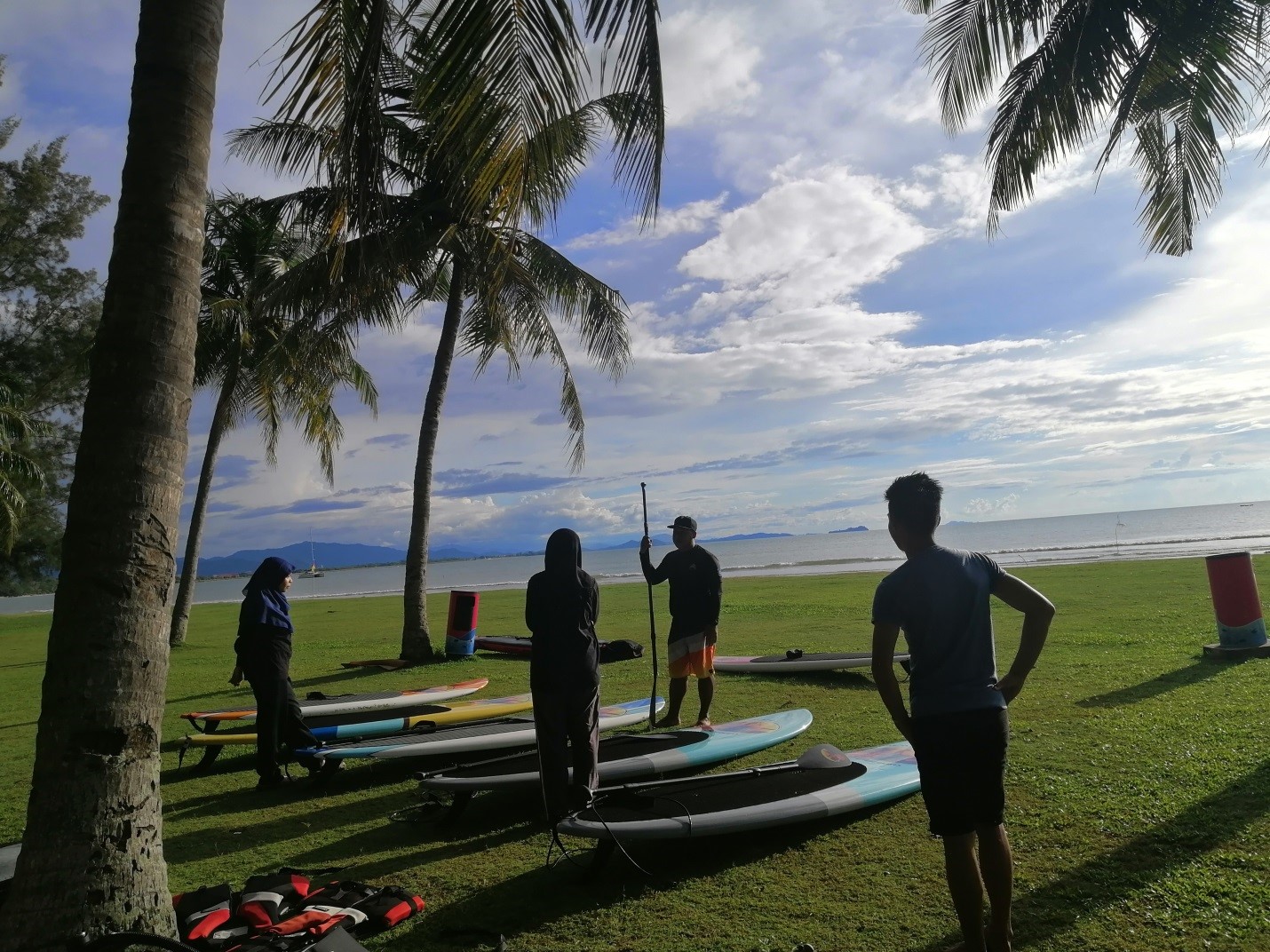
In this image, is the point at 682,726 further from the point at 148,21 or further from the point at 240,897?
the point at 148,21

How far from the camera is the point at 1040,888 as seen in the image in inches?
148

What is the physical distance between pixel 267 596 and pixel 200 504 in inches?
496

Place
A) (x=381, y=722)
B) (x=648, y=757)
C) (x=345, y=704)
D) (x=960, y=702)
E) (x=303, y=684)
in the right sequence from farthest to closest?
(x=303, y=684), (x=345, y=704), (x=381, y=722), (x=648, y=757), (x=960, y=702)

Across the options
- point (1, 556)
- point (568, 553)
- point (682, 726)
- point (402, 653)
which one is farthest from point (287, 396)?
point (1, 556)

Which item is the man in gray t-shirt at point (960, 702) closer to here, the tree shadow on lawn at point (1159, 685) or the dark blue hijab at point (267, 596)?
the tree shadow on lawn at point (1159, 685)

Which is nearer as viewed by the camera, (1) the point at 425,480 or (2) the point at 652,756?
(2) the point at 652,756

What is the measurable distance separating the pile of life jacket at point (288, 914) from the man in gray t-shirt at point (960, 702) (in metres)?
2.33

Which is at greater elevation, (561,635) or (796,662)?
(561,635)

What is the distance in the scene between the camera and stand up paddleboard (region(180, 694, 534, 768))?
280 inches

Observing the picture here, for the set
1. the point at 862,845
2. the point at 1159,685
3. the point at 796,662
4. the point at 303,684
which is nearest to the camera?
the point at 862,845

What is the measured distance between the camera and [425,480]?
13648mm

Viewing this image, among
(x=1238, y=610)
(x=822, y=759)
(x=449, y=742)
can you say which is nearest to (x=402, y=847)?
(x=449, y=742)

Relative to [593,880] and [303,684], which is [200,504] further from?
[593,880]

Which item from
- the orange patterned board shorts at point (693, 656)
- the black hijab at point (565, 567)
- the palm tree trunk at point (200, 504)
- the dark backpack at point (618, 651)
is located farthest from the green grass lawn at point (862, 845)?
the palm tree trunk at point (200, 504)
